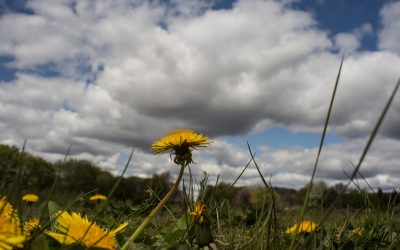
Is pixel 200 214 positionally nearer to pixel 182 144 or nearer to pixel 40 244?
pixel 182 144

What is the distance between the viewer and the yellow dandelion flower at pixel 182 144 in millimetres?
1684

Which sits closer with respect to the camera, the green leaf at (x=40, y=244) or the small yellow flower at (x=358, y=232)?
the green leaf at (x=40, y=244)

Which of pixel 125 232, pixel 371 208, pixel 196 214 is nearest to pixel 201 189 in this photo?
pixel 125 232

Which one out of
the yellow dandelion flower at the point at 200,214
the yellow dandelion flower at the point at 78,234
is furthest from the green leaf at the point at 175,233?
the yellow dandelion flower at the point at 78,234

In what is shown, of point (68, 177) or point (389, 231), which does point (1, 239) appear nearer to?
point (389, 231)

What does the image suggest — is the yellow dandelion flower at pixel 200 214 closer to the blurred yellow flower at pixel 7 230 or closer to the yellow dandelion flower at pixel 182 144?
the yellow dandelion flower at pixel 182 144

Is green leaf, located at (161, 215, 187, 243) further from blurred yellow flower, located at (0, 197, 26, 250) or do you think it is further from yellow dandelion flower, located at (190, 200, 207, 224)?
blurred yellow flower, located at (0, 197, 26, 250)

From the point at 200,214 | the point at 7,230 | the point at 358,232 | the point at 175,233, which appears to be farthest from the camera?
the point at 358,232

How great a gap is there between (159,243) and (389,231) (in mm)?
1462

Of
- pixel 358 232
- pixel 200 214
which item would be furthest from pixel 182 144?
pixel 358 232

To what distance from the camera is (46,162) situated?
67688 mm

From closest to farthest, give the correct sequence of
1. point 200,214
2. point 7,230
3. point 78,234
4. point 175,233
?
point 7,230
point 78,234
point 200,214
point 175,233

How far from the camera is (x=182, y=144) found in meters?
1.69

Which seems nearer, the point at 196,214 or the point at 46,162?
the point at 196,214
